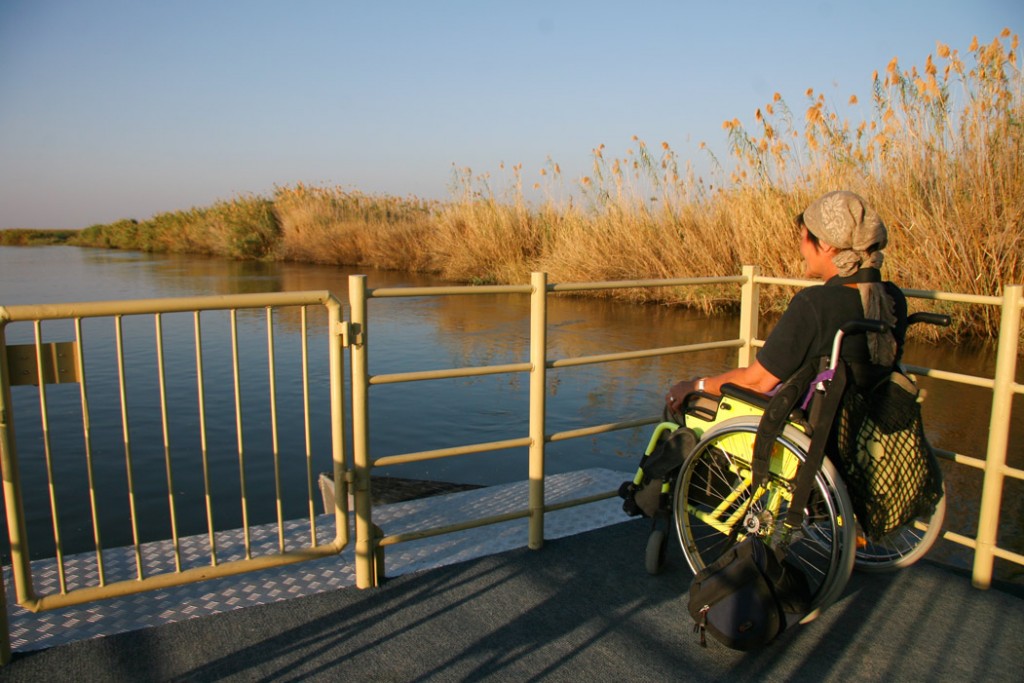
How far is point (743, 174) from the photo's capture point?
11.0m

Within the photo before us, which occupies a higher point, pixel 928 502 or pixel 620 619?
pixel 928 502

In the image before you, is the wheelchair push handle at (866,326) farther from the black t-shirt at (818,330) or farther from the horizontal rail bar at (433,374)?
the horizontal rail bar at (433,374)

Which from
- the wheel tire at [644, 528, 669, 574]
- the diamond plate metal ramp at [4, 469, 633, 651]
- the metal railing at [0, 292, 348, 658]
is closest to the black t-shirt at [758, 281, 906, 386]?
the wheel tire at [644, 528, 669, 574]

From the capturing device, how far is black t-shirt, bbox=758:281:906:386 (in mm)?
2373

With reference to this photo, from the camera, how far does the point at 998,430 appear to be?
2738 mm

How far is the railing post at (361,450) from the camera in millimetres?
2699

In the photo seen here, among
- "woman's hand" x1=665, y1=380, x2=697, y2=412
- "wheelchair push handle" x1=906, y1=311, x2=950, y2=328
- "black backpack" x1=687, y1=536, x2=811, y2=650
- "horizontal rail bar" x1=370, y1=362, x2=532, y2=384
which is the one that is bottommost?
"black backpack" x1=687, y1=536, x2=811, y2=650

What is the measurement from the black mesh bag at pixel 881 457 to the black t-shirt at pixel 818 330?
98 mm

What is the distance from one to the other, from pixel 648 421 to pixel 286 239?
70.9ft

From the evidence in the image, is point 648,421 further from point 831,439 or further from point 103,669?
point 103,669

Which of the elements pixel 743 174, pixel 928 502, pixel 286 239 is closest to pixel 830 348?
pixel 928 502

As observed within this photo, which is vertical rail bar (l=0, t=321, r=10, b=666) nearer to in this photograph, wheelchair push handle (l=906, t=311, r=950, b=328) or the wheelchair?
the wheelchair

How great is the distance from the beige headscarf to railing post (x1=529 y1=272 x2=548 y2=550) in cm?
95

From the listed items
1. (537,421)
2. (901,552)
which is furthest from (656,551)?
(901,552)
